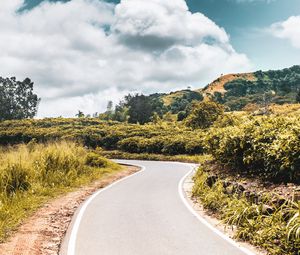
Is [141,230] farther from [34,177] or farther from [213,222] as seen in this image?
[34,177]

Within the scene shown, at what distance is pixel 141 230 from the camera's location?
10516mm

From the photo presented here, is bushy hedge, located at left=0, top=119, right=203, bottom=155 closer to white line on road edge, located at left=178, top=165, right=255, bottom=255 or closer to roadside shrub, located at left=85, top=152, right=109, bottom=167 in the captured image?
roadside shrub, located at left=85, top=152, right=109, bottom=167

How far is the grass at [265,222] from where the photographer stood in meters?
7.88

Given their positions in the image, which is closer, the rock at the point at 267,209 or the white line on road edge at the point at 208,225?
the white line on road edge at the point at 208,225

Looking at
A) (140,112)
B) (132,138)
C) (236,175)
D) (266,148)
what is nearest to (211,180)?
(236,175)

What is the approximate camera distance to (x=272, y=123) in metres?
13.2

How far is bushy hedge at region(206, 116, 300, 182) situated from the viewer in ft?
34.3

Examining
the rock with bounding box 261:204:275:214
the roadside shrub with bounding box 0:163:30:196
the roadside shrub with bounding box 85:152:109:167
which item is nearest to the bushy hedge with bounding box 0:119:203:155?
the roadside shrub with bounding box 85:152:109:167

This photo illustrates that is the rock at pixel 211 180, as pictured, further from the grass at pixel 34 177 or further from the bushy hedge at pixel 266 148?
the grass at pixel 34 177

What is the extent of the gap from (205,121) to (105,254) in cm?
5581

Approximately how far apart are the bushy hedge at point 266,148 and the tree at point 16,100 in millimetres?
102979

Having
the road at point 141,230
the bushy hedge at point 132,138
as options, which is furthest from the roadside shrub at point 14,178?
the bushy hedge at point 132,138

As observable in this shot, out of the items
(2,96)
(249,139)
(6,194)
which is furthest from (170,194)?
(2,96)

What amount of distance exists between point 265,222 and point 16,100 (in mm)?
115626
